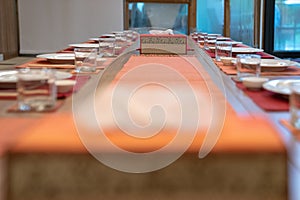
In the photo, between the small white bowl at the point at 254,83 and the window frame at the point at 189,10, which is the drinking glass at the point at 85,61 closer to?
the small white bowl at the point at 254,83

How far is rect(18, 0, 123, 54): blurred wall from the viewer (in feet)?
20.0

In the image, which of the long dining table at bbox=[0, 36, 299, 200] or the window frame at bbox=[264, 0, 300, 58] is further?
the window frame at bbox=[264, 0, 300, 58]

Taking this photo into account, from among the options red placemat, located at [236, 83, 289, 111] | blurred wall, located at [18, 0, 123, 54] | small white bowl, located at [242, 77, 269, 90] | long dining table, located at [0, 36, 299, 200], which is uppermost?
blurred wall, located at [18, 0, 123, 54]

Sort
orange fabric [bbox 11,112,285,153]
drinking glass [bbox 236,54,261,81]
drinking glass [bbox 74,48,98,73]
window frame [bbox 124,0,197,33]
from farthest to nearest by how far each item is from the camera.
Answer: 1. window frame [bbox 124,0,197,33]
2. drinking glass [bbox 74,48,98,73]
3. drinking glass [bbox 236,54,261,81]
4. orange fabric [bbox 11,112,285,153]

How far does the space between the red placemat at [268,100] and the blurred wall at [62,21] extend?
16.3 feet

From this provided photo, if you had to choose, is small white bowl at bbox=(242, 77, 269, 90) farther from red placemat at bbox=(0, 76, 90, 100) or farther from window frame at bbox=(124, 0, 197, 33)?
window frame at bbox=(124, 0, 197, 33)

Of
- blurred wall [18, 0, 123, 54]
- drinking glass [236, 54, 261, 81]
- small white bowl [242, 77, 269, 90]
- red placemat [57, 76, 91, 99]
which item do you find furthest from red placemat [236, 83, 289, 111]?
blurred wall [18, 0, 123, 54]

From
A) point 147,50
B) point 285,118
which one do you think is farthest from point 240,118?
point 147,50

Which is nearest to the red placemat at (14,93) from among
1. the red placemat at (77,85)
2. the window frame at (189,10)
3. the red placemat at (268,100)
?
the red placemat at (77,85)

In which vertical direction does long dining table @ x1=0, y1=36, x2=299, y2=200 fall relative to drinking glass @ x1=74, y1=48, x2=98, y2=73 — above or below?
below

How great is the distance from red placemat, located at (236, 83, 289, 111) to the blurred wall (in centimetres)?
498

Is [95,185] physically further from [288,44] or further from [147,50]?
[288,44]

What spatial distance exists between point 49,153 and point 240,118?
41cm

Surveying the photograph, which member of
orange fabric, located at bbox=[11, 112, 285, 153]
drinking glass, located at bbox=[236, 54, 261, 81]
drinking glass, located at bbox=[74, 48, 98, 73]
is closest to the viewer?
orange fabric, located at bbox=[11, 112, 285, 153]
